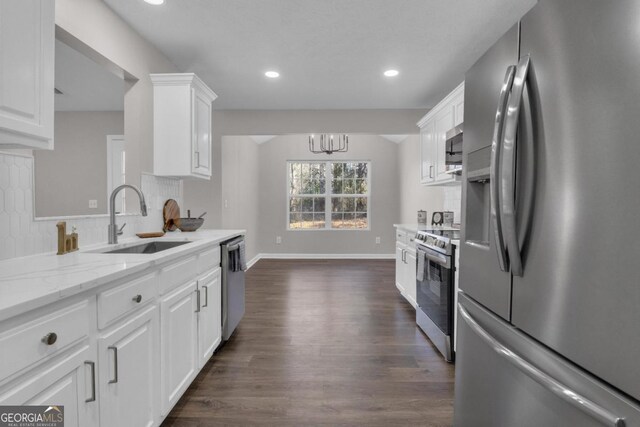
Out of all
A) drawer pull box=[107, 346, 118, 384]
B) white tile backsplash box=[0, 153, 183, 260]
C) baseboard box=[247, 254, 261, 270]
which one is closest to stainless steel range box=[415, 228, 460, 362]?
drawer pull box=[107, 346, 118, 384]

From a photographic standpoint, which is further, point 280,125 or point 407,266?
point 280,125

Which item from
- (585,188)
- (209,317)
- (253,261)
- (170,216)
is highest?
(585,188)

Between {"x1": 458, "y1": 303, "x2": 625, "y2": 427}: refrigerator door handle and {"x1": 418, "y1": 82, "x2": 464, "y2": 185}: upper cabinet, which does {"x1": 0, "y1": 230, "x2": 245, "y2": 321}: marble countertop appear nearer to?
{"x1": 458, "y1": 303, "x2": 625, "y2": 427}: refrigerator door handle

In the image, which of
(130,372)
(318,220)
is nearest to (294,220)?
(318,220)

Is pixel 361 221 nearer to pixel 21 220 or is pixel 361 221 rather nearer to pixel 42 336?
pixel 21 220

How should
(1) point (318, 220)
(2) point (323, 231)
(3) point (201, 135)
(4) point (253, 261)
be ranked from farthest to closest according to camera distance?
(1) point (318, 220)
(2) point (323, 231)
(4) point (253, 261)
(3) point (201, 135)

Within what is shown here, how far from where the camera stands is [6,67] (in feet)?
3.84

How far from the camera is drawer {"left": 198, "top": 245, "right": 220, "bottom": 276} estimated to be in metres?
2.26

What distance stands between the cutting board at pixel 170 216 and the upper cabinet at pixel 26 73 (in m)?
1.69

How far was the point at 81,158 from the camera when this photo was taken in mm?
3061

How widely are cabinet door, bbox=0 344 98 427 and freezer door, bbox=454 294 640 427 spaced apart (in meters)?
1.33

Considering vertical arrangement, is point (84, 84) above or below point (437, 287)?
above

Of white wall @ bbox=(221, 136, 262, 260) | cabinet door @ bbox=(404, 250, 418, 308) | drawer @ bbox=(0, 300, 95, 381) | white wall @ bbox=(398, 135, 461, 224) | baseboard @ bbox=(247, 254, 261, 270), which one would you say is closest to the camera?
drawer @ bbox=(0, 300, 95, 381)

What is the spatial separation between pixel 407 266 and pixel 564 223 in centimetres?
317
